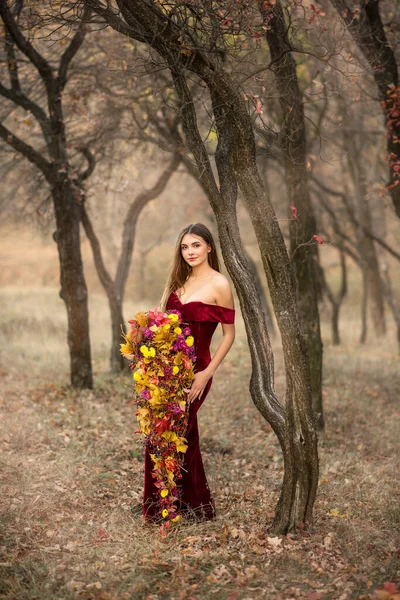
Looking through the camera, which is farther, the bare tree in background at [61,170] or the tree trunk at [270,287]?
the bare tree in background at [61,170]

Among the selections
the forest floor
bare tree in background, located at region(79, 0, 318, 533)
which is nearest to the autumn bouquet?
the forest floor

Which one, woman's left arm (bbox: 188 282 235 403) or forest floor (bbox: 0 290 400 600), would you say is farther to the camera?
woman's left arm (bbox: 188 282 235 403)

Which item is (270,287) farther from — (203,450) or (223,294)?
(203,450)

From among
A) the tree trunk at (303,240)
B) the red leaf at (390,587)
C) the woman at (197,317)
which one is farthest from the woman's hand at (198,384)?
the tree trunk at (303,240)

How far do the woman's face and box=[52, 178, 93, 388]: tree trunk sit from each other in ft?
14.6

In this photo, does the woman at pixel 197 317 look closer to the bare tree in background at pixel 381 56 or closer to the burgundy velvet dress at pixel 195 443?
the burgundy velvet dress at pixel 195 443

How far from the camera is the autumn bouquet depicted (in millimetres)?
4824

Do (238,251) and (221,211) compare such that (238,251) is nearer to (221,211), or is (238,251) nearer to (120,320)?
(221,211)

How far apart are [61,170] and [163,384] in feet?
16.6

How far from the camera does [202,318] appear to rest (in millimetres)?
5105

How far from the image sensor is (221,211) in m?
4.95

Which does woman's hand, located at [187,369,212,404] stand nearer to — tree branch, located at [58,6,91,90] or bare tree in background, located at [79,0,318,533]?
bare tree in background, located at [79,0,318,533]

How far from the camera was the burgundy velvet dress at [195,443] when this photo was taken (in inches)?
201

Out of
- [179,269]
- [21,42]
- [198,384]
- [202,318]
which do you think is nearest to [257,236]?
[202,318]
